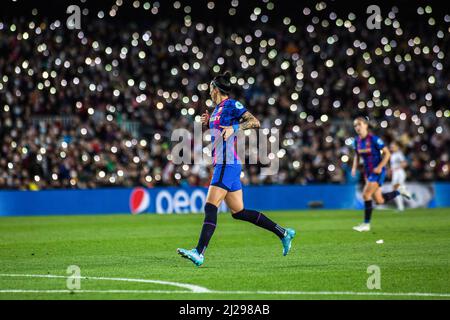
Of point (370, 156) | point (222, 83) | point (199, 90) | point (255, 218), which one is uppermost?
point (199, 90)

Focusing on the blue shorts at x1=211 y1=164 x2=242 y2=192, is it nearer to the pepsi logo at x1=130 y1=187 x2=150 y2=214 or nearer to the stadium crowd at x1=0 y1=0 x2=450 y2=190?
the pepsi logo at x1=130 y1=187 x2=150 y2=214

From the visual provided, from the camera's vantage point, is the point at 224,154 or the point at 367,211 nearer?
the point at 224,154

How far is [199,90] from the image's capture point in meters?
34.3

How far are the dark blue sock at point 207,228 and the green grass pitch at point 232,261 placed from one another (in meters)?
0.31

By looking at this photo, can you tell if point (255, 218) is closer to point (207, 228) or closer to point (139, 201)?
point (207, 228)

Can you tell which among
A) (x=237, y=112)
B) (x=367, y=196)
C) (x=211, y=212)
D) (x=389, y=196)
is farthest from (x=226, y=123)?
(x=389, y=196)

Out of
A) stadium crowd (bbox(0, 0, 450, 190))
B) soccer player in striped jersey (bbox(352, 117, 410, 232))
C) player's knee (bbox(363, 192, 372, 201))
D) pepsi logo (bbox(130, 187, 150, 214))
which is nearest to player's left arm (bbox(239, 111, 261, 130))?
soccer player in striped jersey (bbox(352, 117, 410, 232))

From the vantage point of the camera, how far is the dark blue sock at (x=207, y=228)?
11586mm

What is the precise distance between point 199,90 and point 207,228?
23.0m

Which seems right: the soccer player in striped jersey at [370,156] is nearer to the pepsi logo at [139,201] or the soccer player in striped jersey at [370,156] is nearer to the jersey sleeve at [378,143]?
the jersey sleeve at [378,143]

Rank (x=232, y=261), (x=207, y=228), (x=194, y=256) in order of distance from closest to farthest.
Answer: (x=194, y=256), (x=207, y=228), (x=232, y=261)

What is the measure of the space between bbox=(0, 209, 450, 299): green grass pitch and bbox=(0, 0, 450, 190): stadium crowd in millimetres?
9170

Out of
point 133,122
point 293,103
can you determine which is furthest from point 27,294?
point 293,103

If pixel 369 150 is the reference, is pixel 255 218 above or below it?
below
